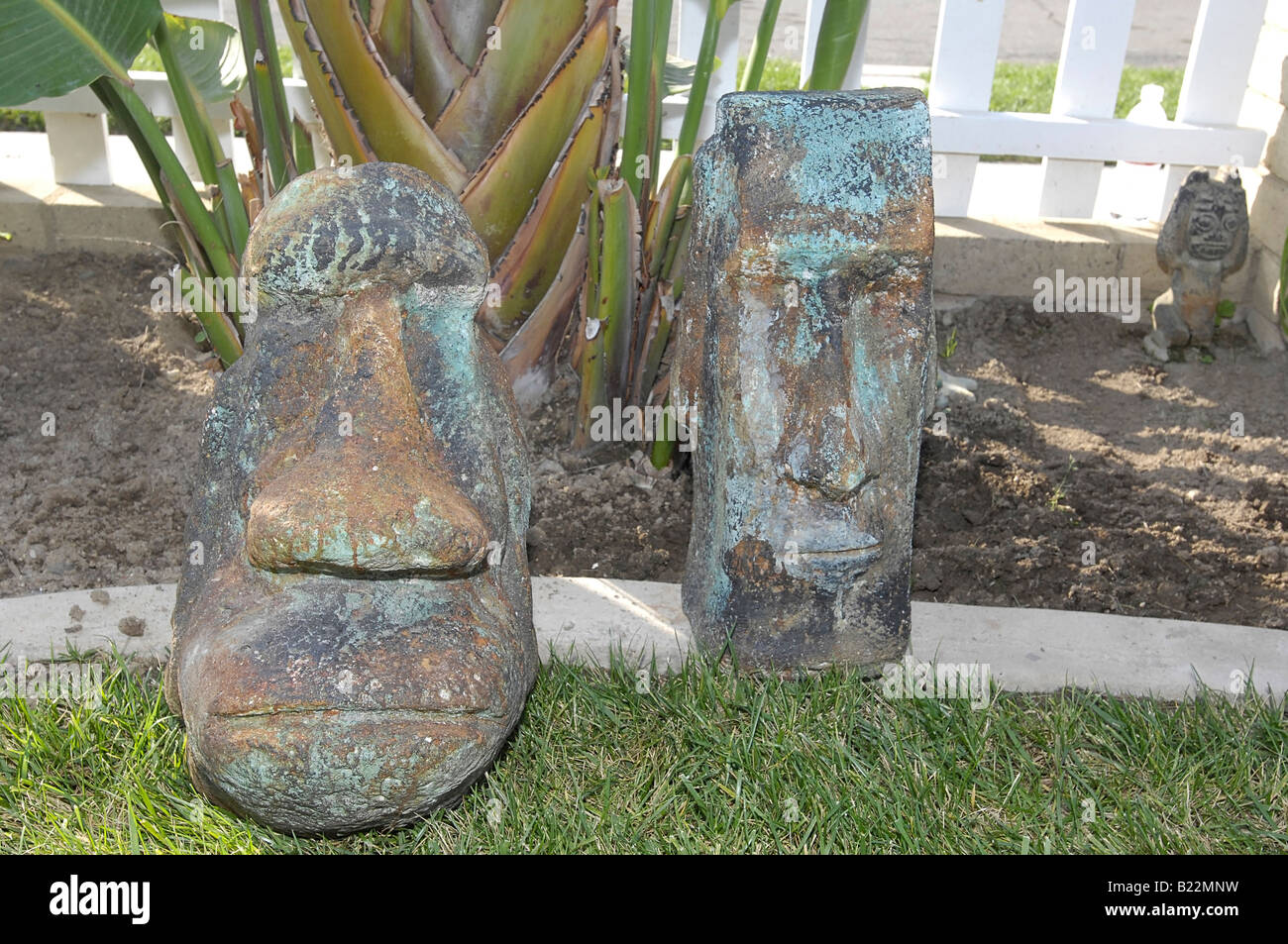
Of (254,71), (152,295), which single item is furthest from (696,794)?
(152,295)

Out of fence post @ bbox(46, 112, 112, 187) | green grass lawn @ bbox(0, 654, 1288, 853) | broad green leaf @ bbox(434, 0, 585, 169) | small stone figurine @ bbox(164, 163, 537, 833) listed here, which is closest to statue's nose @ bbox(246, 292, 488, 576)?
small stone figurine @ bbox(164, 163, 537, 833)

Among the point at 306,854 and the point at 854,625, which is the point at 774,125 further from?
the point at 306,854

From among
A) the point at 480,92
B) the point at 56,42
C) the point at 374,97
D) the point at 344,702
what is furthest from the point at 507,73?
the point at 344,702

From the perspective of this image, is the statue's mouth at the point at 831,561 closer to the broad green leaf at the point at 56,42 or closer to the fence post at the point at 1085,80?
the broad green leaf at the point at 56,42

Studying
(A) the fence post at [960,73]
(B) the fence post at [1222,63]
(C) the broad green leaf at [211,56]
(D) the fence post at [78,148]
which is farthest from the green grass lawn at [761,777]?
(B) the fence post at [1222,63]

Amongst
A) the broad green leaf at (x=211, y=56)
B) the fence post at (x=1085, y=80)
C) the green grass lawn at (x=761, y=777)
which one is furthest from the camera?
the fence post at (x=1085, y=80)

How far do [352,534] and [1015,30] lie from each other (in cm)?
837

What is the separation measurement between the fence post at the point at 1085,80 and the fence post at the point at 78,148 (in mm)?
3187

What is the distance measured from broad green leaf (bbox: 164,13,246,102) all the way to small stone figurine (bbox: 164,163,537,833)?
1823 millimetres

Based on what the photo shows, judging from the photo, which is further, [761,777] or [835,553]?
[835,553]

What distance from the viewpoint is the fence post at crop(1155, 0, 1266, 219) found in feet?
14.2

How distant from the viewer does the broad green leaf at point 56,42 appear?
8.75ft

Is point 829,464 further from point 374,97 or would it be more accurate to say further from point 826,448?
point 374,97

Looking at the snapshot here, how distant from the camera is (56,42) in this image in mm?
2686
